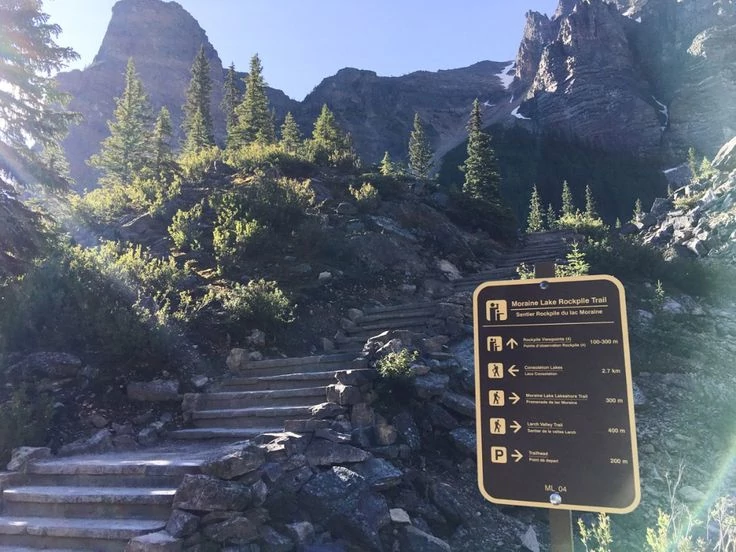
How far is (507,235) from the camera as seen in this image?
67.4ft

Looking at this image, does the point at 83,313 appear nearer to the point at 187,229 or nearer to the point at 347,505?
the point at 347,505

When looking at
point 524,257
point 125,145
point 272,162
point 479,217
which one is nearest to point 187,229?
point 272,162

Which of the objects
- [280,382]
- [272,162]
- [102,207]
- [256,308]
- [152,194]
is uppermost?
[272,162]

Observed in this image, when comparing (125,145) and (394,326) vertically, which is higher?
(125,145)

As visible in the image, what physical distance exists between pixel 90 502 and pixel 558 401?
4342 millimetres

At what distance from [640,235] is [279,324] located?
16.3 m

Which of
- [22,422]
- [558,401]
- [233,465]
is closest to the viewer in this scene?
[558,401]

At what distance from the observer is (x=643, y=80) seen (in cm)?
10362

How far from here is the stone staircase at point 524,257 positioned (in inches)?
530

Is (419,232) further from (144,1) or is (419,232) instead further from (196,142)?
(144,1)

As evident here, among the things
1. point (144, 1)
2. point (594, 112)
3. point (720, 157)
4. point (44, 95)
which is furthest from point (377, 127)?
point (44, 95)

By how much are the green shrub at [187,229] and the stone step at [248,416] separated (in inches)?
235

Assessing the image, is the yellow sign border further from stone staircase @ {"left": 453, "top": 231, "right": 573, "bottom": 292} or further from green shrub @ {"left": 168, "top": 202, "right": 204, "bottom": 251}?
green shrub @ {"left": 168, "top": 202, "right": 204, "bottom": 251}

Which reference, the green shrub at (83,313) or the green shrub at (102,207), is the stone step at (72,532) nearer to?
the green shrub at (83,313)
